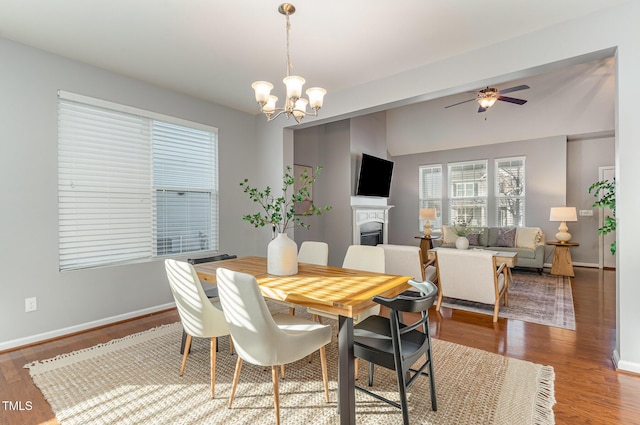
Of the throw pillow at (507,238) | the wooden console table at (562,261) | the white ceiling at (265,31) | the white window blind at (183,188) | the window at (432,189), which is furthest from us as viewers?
the window at (432,189)

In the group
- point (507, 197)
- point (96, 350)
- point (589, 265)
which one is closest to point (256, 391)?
point (96, 350)

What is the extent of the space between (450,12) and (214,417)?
319 centimetres

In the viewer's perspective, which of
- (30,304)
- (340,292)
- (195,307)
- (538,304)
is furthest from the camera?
(538,304)

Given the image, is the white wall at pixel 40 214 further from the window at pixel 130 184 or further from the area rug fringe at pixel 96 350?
the area rug fringe at pixel 96 350

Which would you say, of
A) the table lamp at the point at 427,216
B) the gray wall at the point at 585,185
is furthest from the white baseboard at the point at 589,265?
the table lamp at the point at 427,216

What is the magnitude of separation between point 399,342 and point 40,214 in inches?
130

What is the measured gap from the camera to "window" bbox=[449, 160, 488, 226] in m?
7.23

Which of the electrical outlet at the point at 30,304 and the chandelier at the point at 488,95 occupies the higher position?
the chandelier at the point at 488,95

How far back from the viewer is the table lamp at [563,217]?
224 inches

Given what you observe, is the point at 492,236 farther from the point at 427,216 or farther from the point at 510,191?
the point at 427,216

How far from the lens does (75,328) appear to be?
312cm

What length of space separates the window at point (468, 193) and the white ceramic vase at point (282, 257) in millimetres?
6191

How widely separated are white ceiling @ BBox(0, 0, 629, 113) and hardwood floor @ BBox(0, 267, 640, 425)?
106 inches

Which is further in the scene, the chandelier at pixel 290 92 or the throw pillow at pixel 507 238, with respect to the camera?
the throw pillow at pixel 507 238
